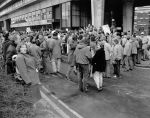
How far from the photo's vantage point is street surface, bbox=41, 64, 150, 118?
6.67m

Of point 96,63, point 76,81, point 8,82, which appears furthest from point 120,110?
point 76,81

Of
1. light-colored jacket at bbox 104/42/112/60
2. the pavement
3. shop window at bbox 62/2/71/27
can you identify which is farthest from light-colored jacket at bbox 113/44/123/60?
shop window at bbox 62/2/71/27

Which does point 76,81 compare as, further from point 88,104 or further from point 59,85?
point 88,104

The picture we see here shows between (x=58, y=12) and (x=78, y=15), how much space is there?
17.4 ft

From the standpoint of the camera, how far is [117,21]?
3903 centimetres

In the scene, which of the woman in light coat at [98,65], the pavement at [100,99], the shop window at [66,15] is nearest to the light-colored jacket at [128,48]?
the pavement at [100,99]

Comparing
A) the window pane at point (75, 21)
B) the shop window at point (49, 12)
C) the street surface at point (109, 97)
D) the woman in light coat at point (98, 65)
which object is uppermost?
the shop window at point (49, 12)

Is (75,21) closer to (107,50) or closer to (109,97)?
(107,50)

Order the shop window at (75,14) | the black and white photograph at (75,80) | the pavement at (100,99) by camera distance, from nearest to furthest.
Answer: the black and white photograph at (75,80), the pavement at (100,99), the shop window at (75,14)

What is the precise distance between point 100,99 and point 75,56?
1.96 m

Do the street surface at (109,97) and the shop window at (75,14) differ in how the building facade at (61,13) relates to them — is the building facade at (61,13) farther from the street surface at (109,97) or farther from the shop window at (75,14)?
the street surface at (109,97)

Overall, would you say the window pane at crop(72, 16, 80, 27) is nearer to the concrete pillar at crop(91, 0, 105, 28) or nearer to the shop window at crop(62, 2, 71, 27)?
the shop window at crop(62, 2, 71, 27)

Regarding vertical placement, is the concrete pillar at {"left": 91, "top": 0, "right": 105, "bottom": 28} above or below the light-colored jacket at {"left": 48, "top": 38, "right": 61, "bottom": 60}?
above

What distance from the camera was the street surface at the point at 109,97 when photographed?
6.67 m
